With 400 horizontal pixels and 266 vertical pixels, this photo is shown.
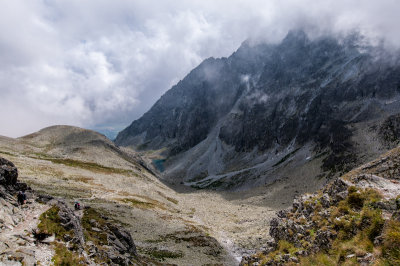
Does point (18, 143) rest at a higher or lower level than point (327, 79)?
lower

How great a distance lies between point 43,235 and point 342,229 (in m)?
19.6

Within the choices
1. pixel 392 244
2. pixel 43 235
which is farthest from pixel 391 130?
pixel 43 235

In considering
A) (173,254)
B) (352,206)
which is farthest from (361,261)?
(173,254)

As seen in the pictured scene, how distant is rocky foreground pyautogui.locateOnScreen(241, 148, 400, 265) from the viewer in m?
10.3

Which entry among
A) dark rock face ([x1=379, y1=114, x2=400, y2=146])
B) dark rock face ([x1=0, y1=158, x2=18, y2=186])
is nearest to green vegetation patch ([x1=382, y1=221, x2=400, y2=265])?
dark rock face ([x1=0, y1=158, x2=18, y2=186])

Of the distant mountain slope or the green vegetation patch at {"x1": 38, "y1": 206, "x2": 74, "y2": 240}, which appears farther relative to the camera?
the distant mountain slope

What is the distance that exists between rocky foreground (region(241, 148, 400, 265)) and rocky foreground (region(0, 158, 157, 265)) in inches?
502

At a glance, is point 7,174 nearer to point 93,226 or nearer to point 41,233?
point 41,233

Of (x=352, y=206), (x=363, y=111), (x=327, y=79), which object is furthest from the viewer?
(x=327, y=79)

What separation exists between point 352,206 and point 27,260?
744 inches

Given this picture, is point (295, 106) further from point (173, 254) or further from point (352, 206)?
point (352, 206)

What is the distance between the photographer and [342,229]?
513 inches

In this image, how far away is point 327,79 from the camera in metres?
192

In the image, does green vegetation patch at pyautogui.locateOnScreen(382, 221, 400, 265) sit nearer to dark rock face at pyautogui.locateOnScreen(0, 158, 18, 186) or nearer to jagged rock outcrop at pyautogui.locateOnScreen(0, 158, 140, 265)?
jagged rock outcrop at pyautogui.locateOnScreen(0, 158, 140, 265)
